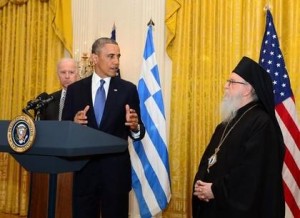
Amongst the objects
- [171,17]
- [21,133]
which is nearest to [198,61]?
[171,17]

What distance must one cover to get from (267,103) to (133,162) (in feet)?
7.59

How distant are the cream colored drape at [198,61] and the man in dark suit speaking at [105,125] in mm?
1879

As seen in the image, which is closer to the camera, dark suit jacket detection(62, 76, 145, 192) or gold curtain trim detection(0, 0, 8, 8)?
dark suit jacket detection(62, 76, 145, 192)

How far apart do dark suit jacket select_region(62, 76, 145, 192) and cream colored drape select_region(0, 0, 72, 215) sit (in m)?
2.81

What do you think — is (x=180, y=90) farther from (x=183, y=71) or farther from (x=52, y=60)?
(x=52, y=60)

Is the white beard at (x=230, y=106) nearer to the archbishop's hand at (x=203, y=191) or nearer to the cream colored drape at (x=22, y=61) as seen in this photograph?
the archbishop's hand at (x=203, y=191)

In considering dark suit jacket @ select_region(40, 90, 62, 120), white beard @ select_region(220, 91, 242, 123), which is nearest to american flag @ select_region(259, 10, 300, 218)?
white beard @ select_region(220, 91, 242, 123)

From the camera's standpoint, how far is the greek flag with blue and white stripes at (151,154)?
4.55 meters

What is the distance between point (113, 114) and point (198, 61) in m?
2.24

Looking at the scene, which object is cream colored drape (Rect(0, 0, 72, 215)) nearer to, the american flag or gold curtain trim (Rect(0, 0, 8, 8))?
gold curtain trim (Rect(0, 0, 8, 8))

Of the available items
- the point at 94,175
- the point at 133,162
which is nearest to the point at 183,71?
the point at 133,162

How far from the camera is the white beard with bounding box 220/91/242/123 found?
2939 millimetres

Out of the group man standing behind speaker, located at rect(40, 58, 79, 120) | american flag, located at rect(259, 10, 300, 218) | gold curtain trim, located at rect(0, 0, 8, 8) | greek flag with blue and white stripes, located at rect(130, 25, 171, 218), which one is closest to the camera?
man standing behind speaker, located at rect(40, 58, 79, 120)

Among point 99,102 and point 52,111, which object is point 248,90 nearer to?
point 99,102
